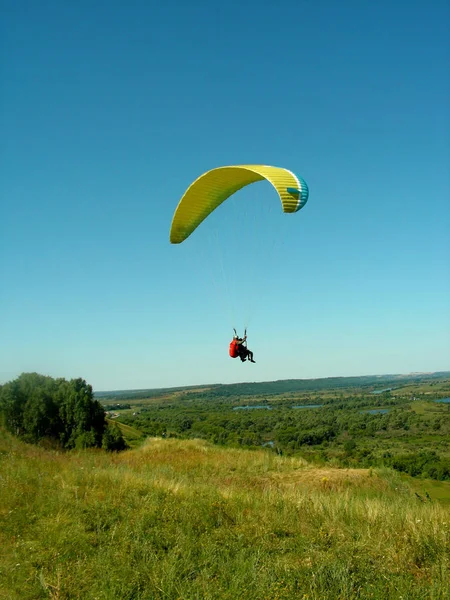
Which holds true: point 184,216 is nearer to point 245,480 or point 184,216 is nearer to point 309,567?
point 245,480

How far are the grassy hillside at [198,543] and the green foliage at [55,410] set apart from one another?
63.7 feet

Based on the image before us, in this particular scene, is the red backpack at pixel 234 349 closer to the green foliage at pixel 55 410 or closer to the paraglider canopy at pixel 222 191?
the paraglider canopy at pixel 222 191

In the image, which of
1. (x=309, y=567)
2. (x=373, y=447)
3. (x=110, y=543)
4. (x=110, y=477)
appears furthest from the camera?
(x=373, y=447)

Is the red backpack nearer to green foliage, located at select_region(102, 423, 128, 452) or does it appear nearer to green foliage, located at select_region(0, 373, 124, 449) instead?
green foliage, located at select_region(0, 373, 124, 449)

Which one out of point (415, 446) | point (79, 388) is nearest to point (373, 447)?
point (415, 446)

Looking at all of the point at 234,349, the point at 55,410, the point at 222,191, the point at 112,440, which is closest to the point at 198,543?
the point at 234,349

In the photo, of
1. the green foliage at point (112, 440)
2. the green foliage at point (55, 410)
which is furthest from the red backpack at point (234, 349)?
the green foliage at point (112, 440)

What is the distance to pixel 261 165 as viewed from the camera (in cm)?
909

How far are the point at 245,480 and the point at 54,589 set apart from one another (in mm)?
7216

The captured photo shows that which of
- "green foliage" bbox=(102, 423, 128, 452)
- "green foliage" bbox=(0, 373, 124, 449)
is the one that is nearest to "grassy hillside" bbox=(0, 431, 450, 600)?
"green foliage" bbox=(0, 373, 124, 449)

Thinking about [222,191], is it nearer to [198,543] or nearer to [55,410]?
[198,543]

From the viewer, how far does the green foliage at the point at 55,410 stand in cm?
2478

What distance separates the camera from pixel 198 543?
16.0 feet

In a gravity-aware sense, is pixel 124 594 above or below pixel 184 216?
below
